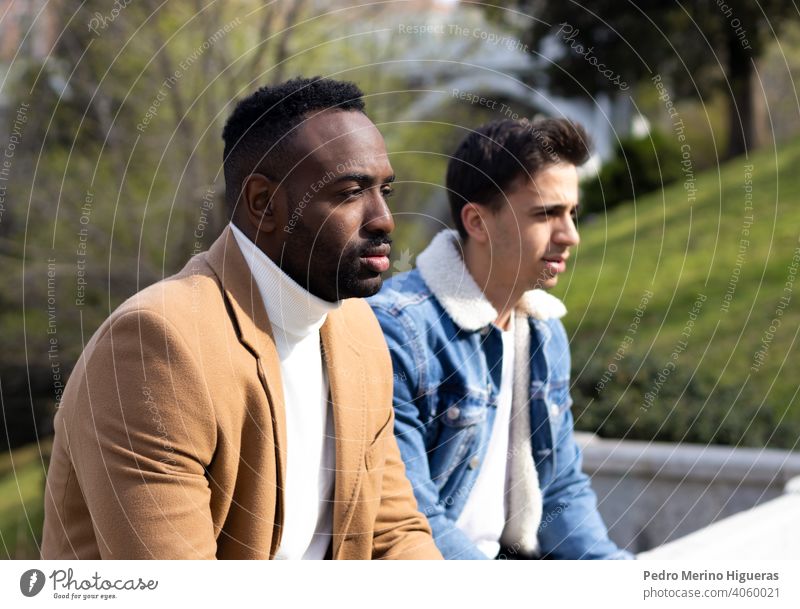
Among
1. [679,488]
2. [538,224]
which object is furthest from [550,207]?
[679,488]

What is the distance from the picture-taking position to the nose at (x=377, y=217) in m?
2.63

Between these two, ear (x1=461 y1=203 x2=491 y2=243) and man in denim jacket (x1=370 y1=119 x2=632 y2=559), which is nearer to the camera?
man in denim jacket (x1=370 y1=119 x2=632 y2=559)

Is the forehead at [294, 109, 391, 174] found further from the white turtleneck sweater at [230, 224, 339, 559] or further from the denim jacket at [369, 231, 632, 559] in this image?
the denim jacket at [369, 231, 632, 559]

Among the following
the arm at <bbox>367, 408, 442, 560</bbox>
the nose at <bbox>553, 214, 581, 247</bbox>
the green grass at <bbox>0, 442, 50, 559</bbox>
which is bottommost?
the green grass at <bbox>0, 442, 50, 559</bbox>

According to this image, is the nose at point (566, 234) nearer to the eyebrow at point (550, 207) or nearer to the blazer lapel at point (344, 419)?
the eyebrow at point (550, 207)

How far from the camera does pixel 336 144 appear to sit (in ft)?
8.40

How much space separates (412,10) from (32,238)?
13.2 ft

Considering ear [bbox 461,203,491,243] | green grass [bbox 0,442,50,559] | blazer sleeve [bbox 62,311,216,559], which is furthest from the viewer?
green grass [bbox 0,442,50,559]

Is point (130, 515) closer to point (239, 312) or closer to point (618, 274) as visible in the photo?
point (239, 312)

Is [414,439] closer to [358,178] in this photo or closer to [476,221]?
[476,221]

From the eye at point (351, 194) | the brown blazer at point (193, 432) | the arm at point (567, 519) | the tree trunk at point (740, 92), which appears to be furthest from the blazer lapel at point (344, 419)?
the tree trunk at point (740, 92)

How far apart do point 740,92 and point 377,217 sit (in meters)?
16.1

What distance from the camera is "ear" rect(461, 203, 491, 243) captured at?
3656 mm

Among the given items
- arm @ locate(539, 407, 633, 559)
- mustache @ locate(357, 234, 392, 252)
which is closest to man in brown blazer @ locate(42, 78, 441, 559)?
Answer: mustache @ locate(357, 234, 392, 252)
